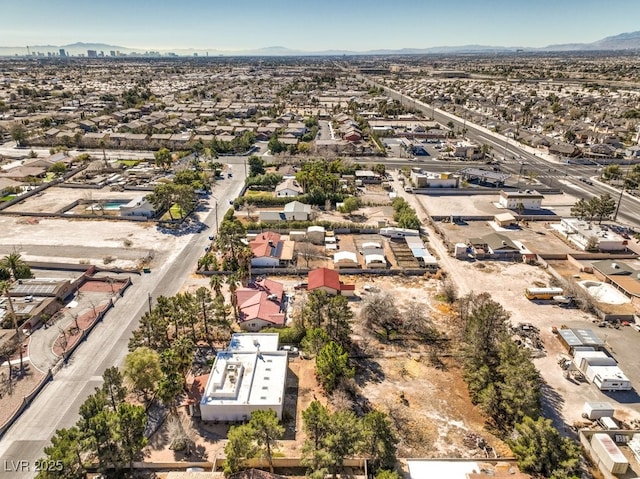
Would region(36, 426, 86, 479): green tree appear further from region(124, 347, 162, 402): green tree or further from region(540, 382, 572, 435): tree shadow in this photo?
region(540, 382, 572, 435): tree shadow

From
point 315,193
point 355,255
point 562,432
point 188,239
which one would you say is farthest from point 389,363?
point 315,193

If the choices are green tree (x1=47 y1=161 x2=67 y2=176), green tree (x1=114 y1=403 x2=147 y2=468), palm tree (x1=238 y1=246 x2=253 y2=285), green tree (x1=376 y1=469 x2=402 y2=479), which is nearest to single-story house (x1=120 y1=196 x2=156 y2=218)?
palm tree (x1=238 y1=246 x2=253 y2=285)

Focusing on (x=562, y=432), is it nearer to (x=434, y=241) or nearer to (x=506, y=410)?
(x=506, y=410)

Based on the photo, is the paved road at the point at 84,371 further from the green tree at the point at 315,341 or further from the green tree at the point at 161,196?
the green tree at the point at 315,341

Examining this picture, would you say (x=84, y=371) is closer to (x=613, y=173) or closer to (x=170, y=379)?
(x=170, y=379)

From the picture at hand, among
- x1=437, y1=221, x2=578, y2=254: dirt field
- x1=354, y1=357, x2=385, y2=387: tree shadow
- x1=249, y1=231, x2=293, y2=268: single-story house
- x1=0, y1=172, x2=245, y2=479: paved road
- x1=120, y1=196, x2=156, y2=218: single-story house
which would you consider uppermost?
x1=120, y1=196, x2=156, y2=218: single-story house

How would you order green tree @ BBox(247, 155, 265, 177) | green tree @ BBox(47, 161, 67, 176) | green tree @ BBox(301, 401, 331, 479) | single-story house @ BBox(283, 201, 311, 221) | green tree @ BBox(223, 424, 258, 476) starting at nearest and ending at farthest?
green tree @ BBox(301, 401, 331, 479), green tree @ BBox(223, 424, 258, 476), single-story house @ BBox(283, 201, 311, 221), green tree @ BBox(247, 155, 265, 177), green tree @ BBox(47, 161, 67, 176)

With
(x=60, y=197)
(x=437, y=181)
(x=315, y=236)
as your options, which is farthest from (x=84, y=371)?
(x=437, y=181)
